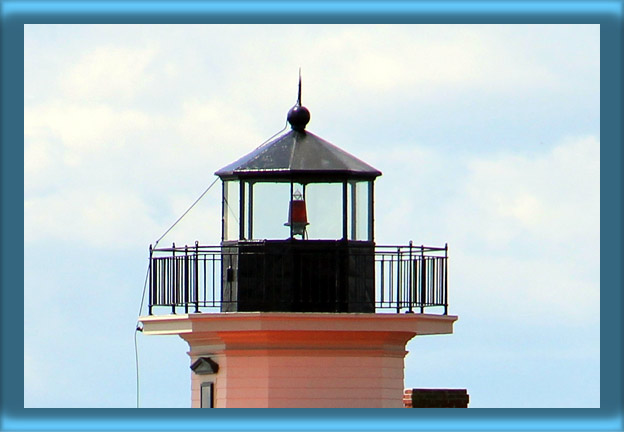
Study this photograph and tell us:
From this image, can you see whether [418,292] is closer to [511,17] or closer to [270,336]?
[270,336]

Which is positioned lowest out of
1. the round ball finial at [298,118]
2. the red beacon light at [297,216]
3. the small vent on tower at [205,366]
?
the small vent on tower at [205,366]

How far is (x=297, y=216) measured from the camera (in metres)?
26.7

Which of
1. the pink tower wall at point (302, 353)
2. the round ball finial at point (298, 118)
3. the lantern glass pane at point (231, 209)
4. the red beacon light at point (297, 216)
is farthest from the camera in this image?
the round ball finial at point (298, 118)

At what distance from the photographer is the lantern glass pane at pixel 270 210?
87.8 feet

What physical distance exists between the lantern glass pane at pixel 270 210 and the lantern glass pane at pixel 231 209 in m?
0.22

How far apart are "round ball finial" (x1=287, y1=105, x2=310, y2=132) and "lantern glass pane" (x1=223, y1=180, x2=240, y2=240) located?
104cm

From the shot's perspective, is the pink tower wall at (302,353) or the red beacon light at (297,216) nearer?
the pink tower wall at (302,353)

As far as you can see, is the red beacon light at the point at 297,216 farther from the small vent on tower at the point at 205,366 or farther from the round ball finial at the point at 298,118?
the small vent on tower at the point at 205,366

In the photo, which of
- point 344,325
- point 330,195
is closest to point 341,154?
point 330,195

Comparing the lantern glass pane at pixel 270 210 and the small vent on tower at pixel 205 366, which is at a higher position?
the lantern glass pane at pixel 270 210

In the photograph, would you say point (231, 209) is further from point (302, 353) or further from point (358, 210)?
point (302, 353)

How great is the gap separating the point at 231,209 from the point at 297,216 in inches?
36.2

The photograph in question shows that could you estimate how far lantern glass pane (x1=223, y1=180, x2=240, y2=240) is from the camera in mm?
26953

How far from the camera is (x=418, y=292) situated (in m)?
26.5
